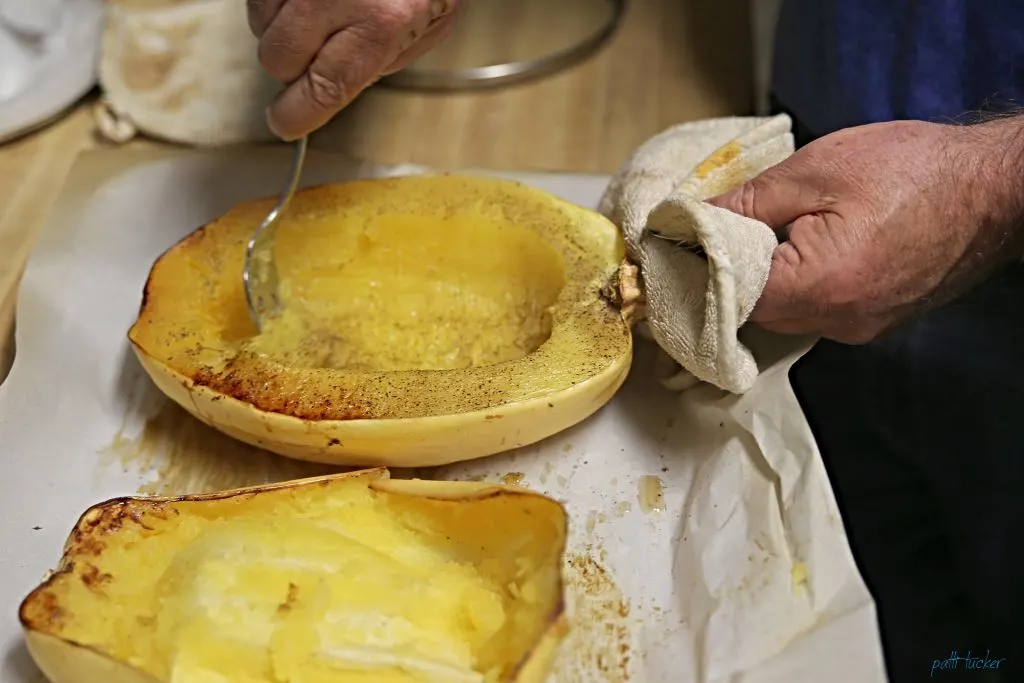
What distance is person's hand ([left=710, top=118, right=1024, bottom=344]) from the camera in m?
0.78

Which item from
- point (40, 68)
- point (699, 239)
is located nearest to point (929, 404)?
point (699, 239)

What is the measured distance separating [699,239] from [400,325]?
36cm

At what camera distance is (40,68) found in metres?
1.28

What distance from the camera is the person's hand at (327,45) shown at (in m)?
0.84

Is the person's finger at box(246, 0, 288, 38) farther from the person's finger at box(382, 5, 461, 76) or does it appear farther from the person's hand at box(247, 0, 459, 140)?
the person's finger at box(382, 5, 461, 76)

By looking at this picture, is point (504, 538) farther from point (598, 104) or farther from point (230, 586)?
point (598, 104)

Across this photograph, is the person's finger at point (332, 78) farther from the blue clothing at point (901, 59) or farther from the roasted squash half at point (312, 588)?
the blue clothing at point (901, 59)

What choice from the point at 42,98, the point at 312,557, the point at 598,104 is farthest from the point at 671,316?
the point at 42,98

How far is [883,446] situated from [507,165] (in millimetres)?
606

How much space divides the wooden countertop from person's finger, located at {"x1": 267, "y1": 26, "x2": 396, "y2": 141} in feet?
1.19

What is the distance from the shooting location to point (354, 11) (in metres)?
0.83

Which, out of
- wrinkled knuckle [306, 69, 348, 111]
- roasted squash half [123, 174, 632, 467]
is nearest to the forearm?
roasted squash half [123, 174, 632, 467]

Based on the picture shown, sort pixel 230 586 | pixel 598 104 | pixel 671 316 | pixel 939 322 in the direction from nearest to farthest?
pixel 230 586 → pixel 671 316 → pixel 939 322 → pixel 598 104

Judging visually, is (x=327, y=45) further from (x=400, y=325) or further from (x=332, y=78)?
(x=400, y=325)
